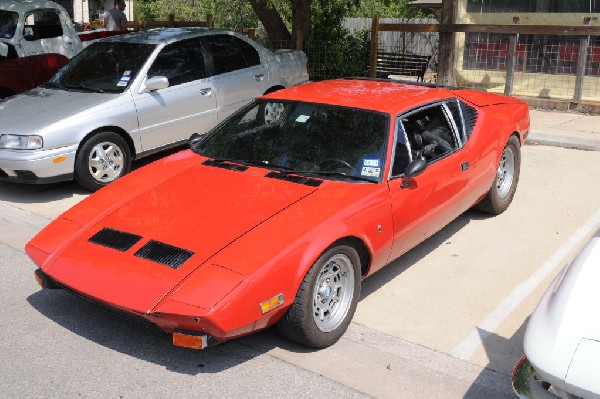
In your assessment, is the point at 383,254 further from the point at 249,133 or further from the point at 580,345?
the point at 580,345

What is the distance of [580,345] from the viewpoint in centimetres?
283

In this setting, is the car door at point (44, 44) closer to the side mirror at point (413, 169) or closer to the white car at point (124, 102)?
the white car at point (124, 102)

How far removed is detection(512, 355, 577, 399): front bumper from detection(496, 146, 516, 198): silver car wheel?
136 inches

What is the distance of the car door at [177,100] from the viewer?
765 cm

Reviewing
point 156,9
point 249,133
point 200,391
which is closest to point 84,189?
point 249,133

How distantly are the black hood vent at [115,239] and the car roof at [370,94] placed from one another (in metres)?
1.84

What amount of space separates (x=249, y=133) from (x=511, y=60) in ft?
25.2

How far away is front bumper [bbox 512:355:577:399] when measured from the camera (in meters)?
2.87

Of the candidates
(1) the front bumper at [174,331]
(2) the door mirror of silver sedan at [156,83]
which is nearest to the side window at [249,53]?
(2) the door mirror of silver sedan at [156,83]

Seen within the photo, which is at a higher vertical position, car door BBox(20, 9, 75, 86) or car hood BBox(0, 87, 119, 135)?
car door BBox(20, 9, 75, 86)

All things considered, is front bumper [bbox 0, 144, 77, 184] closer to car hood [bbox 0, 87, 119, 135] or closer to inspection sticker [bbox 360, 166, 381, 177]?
car hood [bbox 0, 87, 119, 135]

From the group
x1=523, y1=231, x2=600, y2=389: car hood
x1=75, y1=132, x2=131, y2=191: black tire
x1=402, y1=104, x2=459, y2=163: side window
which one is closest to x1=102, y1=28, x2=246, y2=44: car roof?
x1=75, y1=132, x2=131, y2=191: black tire

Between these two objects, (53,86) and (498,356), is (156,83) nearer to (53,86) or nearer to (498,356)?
(53,86)

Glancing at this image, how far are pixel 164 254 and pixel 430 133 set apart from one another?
2.43 metres
